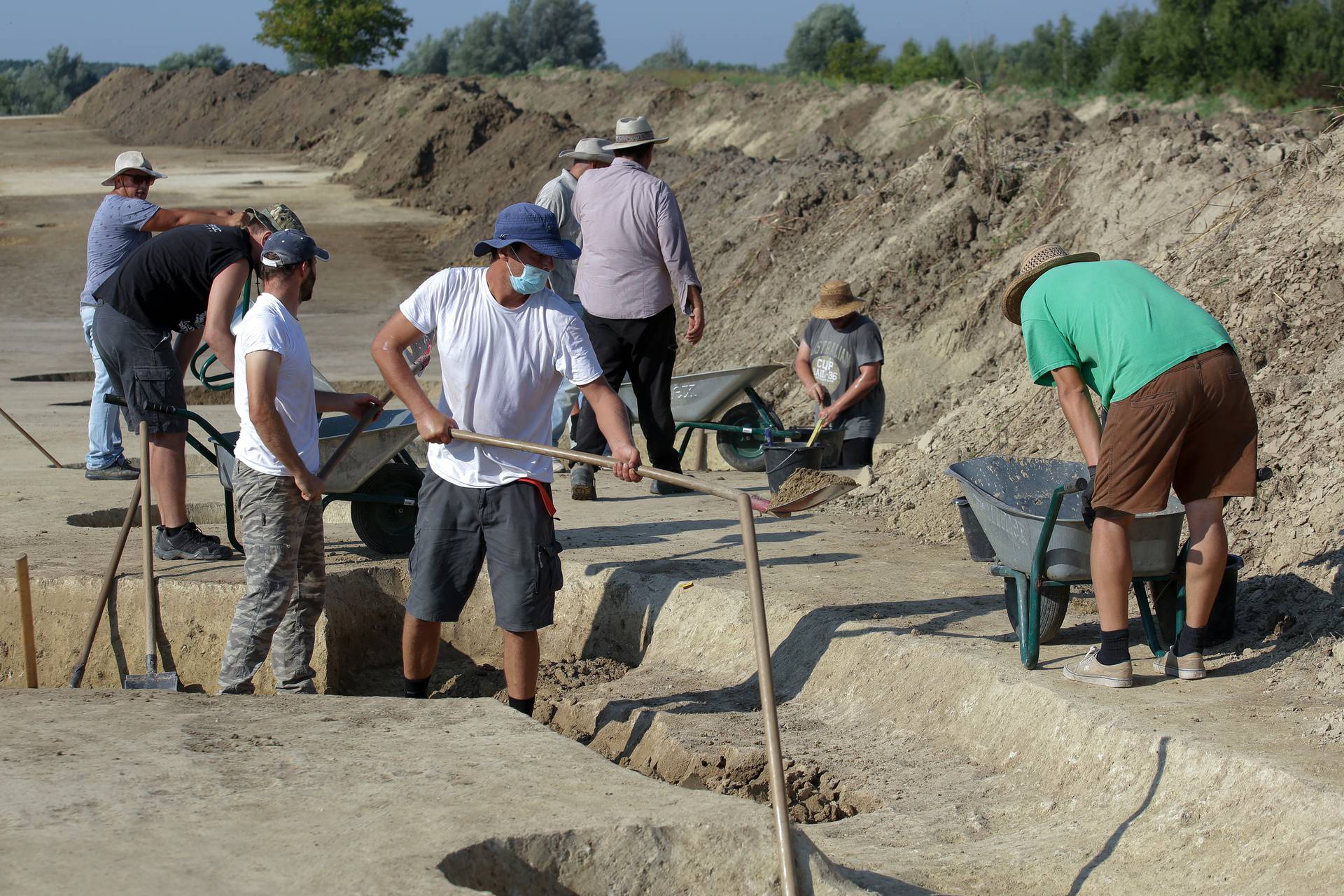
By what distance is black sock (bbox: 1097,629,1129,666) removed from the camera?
14.9ft

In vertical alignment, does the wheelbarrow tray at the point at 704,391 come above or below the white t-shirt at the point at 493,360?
below

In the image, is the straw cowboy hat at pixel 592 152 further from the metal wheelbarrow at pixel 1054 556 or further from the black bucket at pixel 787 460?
the metal wheelbarrow at pixel 1054 556

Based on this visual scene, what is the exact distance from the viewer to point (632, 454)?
14.3 ft

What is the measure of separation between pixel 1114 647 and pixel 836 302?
3.60 m

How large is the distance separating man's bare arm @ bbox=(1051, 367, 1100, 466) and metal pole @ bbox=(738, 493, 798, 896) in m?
1.32

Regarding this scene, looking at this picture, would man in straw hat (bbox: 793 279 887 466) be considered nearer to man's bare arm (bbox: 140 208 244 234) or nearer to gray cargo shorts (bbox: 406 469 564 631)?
man's bare arm (bbox: 140 208 244 234)

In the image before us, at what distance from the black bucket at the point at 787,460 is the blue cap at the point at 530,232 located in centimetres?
320

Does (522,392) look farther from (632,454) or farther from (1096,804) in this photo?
(1096,804)

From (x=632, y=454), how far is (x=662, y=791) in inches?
43.9

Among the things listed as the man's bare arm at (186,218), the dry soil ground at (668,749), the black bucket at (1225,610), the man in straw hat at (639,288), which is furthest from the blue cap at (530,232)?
the man in straw hat at (639,288)

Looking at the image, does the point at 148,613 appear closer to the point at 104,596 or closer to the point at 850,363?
the point at 104,596

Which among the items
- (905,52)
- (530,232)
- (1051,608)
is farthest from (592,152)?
(905,52)

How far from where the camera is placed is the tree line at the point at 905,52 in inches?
1492

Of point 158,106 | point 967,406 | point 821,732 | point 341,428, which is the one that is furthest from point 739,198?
point 158,106
